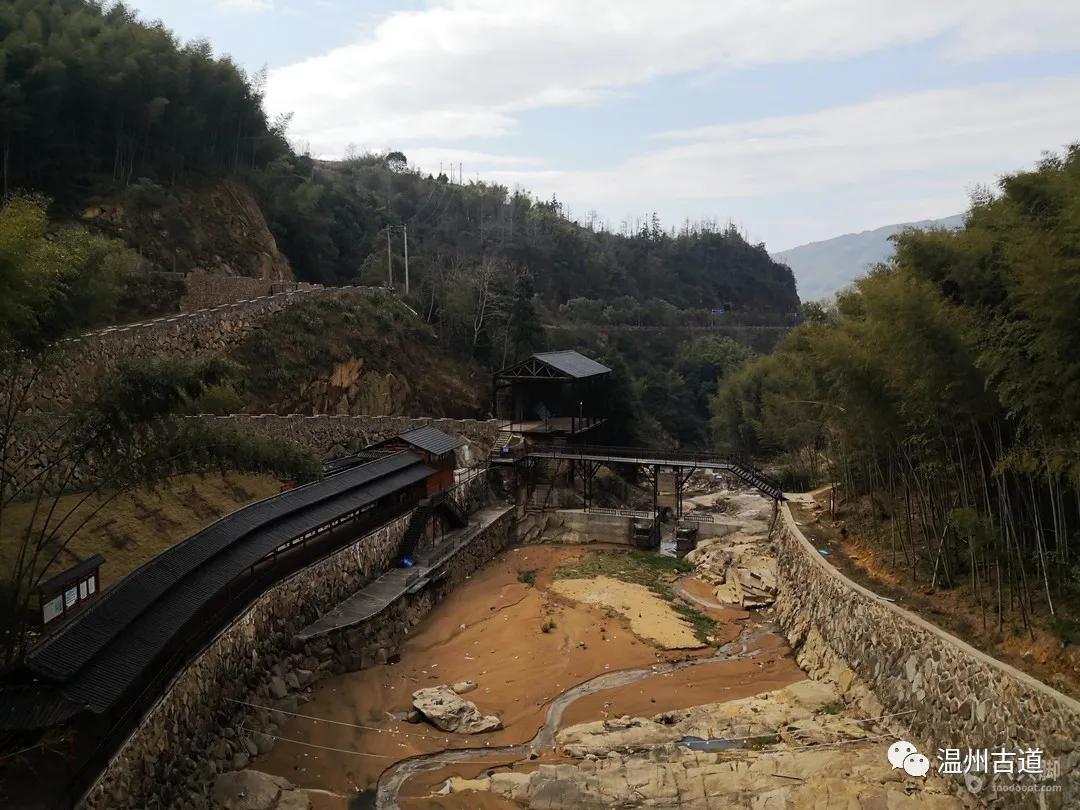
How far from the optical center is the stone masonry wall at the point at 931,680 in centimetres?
963

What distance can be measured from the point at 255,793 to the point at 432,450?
14286 millimetres

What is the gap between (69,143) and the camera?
3219 centimetres

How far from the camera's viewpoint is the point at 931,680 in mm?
12383

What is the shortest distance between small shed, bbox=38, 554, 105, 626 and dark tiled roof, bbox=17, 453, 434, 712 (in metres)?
0.36

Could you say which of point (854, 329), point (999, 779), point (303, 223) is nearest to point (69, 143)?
point (303, 223)

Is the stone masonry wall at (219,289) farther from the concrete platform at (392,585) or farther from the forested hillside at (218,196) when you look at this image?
the concrete platform at (392,585)

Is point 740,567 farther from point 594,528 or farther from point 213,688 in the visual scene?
point 213,688

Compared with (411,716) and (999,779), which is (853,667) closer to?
(999,779)

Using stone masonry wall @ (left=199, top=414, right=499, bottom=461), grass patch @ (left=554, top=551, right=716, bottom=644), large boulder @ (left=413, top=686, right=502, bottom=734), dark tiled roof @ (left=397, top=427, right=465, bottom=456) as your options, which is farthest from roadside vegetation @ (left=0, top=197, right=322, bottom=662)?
stone masonry wall @ (left=199, top=414, right=499, bottom=461)

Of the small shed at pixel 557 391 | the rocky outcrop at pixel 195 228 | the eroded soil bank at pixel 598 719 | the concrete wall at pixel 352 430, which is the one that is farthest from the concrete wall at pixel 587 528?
the rocky outcrop at pixel 195 228

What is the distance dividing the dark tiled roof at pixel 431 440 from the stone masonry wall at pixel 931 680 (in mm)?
12361

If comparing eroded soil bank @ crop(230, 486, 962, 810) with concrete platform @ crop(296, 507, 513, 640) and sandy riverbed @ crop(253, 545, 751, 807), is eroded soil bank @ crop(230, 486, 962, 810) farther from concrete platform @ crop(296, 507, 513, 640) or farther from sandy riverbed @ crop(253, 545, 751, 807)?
concrete platform @ crop(296, 507, 513, 640)

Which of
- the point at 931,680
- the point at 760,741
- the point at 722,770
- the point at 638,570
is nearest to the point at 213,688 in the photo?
the point at 722,770

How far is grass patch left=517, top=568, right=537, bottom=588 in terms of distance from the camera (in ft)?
76.2
